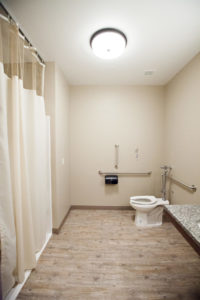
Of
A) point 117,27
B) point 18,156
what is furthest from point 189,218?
point 117,27

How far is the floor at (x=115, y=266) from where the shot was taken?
1188mm

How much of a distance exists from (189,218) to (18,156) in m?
1.61

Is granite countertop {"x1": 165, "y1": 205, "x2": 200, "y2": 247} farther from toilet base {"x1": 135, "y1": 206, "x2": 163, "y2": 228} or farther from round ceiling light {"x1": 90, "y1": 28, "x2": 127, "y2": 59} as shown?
round ceiling light {"x1": 90, "y1": 28, "x2": 127, "y2": 59}

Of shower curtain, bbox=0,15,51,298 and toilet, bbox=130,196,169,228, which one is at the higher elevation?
shower curtain, bbox=0,15,51,298

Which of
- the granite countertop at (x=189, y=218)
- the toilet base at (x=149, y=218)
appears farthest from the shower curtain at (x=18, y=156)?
the toilet base at (x=149, y=218)

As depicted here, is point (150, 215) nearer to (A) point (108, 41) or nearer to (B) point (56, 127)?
(B) point (56, 127)

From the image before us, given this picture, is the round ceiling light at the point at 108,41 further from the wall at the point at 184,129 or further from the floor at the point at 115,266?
the floor at the point at 115,266

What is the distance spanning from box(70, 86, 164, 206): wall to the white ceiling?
60cm

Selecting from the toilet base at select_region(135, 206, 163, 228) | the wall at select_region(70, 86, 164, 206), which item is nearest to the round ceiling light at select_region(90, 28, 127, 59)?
the wall at select_region(70, 86, 164, 206)

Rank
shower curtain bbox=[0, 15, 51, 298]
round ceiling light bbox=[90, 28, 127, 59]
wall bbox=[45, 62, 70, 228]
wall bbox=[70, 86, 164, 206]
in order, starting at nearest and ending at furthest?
shower curtain bbox=[0, 15, 51, 298]
round ceiling light bbox=[90, 28, 127, 59]
wall bbox=[45, 62, 70, 228]
wall bbox=[70, 86, 164, 206]

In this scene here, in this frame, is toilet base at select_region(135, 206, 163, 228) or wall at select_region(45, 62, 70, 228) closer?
wall at select_region(45, 62, 70, 228)

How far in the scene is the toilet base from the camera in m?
2.16

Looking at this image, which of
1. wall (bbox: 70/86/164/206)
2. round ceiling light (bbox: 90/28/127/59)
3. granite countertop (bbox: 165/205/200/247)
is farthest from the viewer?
wall (bbox: 70/86/164/206)

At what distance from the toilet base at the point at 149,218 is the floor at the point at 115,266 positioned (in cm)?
10
